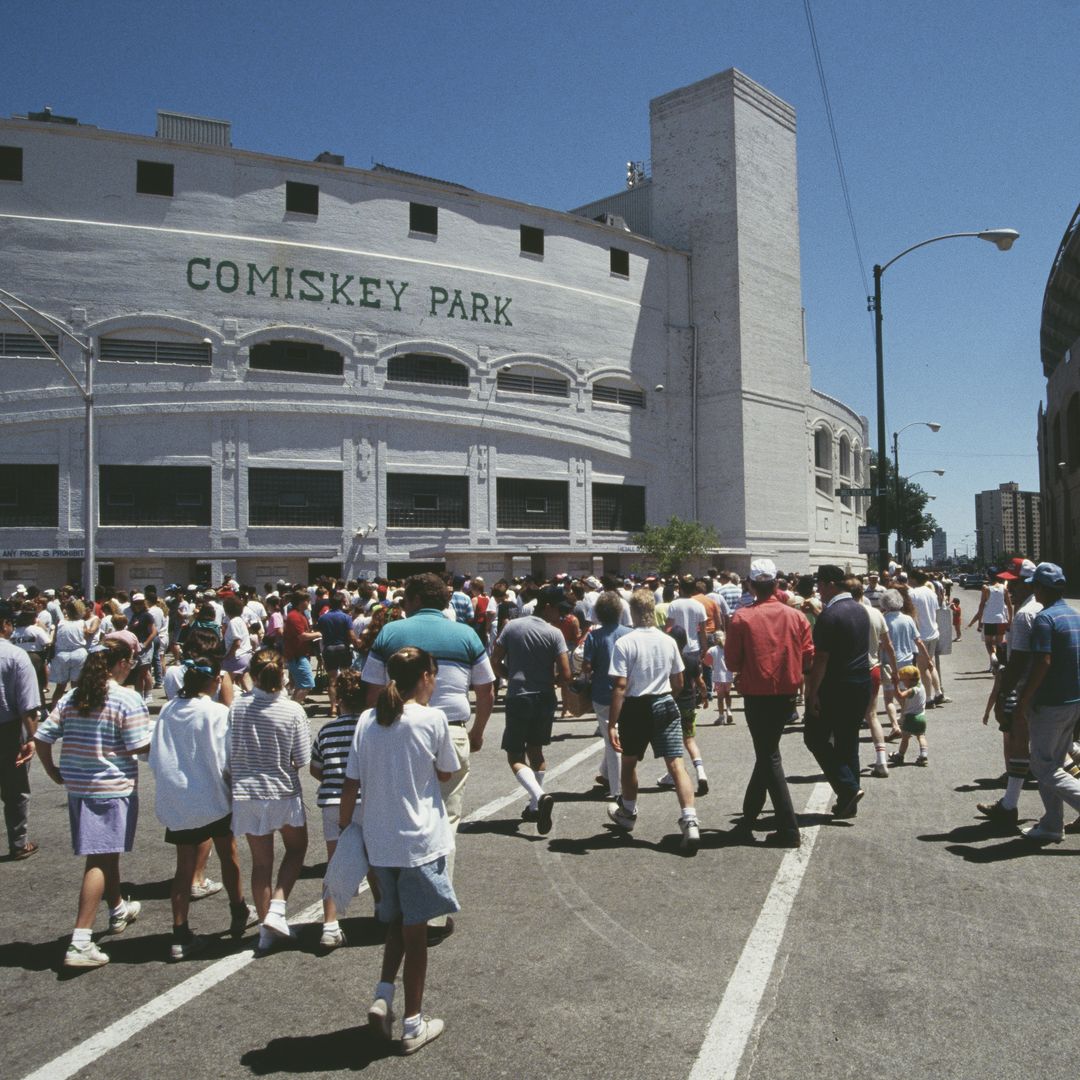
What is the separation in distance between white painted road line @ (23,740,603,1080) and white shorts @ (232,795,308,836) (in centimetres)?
67

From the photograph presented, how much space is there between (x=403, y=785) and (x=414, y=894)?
0.46 m

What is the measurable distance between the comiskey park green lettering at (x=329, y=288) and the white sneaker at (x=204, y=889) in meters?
29.0

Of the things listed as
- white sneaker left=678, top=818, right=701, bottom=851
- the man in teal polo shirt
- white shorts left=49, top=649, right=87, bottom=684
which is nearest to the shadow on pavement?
the man in teal polo shirt

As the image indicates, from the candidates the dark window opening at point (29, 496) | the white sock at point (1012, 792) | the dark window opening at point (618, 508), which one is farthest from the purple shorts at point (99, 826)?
the dark window opening at point (618, 508)

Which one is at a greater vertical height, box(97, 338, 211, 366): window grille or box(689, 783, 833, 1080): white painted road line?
box(97, 338, 211, 366): window grille

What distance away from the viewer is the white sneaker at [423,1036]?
387 cm

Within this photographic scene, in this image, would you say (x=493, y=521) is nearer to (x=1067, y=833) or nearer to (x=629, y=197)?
(x=629, y=197)

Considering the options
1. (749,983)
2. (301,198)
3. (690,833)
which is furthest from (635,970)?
(301,198)

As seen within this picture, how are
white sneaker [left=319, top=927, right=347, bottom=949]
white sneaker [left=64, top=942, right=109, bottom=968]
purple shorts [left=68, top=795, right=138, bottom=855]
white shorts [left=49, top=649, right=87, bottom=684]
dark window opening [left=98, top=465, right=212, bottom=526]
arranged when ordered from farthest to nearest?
1. dark window opening [left=98, top=465, right=212, bottom=526]
2. white shorts [left=49, top=649, right=87, bottom=684]
3. purple shorts [left=68, top=795, right=138, bottom=855]
4. white sneaker [left=319, top=927, right=347, bottom=949]
5. white sneaker [left=64, top=942, right=109, bottom=968]

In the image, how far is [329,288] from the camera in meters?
33.2

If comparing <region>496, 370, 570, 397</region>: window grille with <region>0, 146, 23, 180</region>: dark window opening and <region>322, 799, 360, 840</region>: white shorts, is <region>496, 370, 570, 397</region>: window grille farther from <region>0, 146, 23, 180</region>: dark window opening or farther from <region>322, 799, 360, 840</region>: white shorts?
<region>322, 799, 360, 840</region>: white shorts

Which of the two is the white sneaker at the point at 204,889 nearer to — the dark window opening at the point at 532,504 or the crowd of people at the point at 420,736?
the crowd of people at the point at 420,736

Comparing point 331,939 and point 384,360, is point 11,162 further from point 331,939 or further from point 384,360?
point 331,939

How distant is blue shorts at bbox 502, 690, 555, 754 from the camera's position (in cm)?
762
